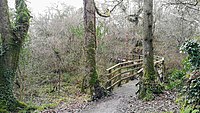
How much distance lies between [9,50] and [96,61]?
6.81 m

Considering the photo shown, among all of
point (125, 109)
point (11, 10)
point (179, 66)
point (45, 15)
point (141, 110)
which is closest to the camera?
point (141, 110)

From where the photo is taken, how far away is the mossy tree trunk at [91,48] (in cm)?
1103

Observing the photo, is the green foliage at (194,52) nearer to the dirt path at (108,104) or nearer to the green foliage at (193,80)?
the green foliage at (193,80)

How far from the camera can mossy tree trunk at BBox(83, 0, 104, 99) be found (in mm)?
11032

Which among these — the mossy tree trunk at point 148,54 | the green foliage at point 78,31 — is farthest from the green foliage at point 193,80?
the green foliage at point 78,31

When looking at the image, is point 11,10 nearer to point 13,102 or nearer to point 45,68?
point 13,102

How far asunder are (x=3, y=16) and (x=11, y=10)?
2214 millimetres

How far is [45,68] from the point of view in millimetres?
18438

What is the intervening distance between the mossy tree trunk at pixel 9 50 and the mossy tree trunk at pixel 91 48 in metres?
2.61

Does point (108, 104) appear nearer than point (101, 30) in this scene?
Yes

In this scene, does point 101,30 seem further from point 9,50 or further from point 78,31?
point 9,50

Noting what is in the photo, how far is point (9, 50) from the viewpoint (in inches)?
414

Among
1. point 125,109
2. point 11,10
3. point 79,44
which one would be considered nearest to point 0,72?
point 11,10

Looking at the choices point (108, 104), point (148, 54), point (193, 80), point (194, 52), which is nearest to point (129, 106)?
point (108, 104)
